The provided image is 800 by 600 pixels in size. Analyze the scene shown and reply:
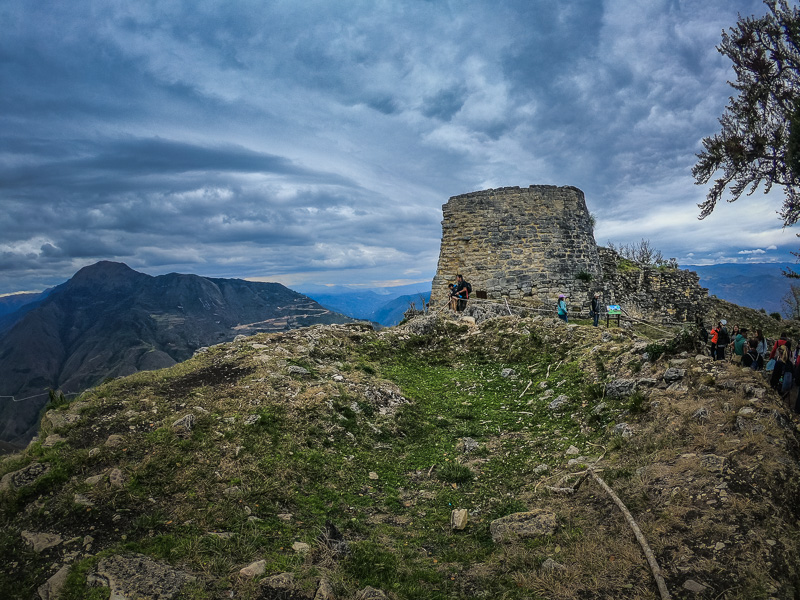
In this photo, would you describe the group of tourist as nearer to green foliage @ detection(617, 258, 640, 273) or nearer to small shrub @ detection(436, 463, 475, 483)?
small shrub @ detection(436, 463, 475, 483)

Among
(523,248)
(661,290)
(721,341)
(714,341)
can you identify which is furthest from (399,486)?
(661,290)

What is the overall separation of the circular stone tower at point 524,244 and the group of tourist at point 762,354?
871 centimetres

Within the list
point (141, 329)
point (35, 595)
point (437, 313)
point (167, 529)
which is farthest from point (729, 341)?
point (141, 329)

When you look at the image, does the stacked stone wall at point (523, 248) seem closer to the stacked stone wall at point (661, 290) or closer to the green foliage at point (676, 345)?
the stacked stone wall at point (661, 290)

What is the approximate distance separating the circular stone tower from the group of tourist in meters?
8.71

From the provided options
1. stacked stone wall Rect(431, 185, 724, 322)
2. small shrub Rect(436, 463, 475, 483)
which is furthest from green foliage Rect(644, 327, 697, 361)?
stacked stone wall Rect(431, 185, 724, 322)

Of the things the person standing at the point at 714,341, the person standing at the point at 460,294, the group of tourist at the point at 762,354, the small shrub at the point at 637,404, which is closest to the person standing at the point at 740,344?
the group of tourist at the point at 762,354

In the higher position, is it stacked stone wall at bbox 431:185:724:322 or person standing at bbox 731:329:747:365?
stacked stone wall at bbox 431:185:724:322

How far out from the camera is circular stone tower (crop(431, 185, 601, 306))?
1922 cm

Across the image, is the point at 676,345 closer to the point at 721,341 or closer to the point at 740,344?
the point at 721,341

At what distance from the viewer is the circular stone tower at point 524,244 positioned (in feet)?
63.1

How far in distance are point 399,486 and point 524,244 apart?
14675 mm

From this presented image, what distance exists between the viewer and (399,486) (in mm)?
7555

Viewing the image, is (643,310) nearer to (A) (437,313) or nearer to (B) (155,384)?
(A) (437,313)
